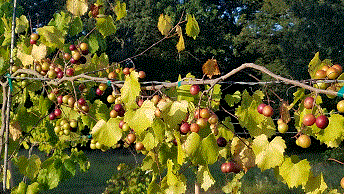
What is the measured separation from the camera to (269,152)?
6.05 feet

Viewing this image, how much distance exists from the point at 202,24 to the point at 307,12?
493 cm

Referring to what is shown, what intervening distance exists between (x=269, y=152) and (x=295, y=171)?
0.20 metres

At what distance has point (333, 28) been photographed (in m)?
18.7

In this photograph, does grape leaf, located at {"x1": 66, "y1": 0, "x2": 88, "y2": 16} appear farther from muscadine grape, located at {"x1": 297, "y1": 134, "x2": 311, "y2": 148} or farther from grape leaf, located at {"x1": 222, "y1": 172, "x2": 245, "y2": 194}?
grape leaf, located at {"x1": 222, "y1": 172, "x2": 245, "y2": 194}

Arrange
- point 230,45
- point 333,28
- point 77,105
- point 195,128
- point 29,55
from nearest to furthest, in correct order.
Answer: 1. point 195,128
2. point 77,105
3. point 29,55
4. point 333,28
5. point 230,45

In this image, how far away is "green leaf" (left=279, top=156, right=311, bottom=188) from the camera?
1928mm

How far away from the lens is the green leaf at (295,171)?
193 cm

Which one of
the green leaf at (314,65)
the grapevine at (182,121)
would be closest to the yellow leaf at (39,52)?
the grapevine at (182,121)

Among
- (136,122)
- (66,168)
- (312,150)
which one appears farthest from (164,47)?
(136,122)

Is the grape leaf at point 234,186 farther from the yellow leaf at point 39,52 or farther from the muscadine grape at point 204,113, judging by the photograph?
the muscadine grape at point 204,113

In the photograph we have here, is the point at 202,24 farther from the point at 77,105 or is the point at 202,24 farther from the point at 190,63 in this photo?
the point at 77,105

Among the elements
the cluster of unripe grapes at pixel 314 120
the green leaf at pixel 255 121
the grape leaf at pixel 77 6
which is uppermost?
the grape leaf at pixel 77 6

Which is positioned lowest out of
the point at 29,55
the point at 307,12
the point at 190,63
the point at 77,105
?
the point at 190,63

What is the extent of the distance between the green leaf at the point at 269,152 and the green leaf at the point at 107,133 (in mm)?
660
